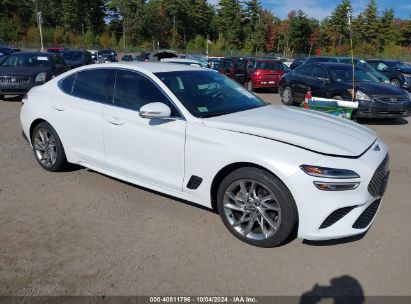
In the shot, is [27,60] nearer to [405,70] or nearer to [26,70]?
[26,70]

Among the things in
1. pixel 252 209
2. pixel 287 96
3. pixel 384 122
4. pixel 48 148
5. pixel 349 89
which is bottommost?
pixel 384 122

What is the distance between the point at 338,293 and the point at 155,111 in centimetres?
230

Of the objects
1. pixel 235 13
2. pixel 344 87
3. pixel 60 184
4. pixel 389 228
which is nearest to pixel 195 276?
pixel 389 228

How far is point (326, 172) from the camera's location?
3.31 m

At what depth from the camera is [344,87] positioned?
10.6 metres

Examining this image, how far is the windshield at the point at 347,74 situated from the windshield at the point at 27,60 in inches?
364

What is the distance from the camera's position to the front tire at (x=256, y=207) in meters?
3.46

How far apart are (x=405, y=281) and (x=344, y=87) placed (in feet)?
26.8

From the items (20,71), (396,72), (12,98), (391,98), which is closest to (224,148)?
(391,98)

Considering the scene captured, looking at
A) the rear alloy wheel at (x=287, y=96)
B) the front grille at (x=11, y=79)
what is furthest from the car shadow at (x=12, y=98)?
the rear alloy wheel at (x=287, y=96)

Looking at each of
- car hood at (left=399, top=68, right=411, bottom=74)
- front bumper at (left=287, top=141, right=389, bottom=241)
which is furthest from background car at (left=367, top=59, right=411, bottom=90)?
front bumper at (left=287, top=141, right=389, bottom=241)

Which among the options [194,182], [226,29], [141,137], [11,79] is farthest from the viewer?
[226,29]

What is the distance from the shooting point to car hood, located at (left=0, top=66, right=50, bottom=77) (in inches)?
485

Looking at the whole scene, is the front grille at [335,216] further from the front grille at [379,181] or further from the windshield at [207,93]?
the windshield at [207,93]
